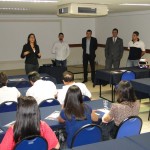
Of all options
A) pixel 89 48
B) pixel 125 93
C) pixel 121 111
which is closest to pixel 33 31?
pixel 89 48

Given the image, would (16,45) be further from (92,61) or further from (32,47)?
(32,47)

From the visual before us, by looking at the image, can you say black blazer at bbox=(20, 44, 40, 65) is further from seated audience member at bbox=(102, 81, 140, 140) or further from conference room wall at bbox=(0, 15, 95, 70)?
conference room wall at bbox=(0, 15, 95, 70)

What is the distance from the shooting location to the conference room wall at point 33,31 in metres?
10.8

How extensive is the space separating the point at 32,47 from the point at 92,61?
2.62m

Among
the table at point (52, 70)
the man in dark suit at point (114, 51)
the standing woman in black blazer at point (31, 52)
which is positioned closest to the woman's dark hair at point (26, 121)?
the standing woman in black blazer at point (31, 52)

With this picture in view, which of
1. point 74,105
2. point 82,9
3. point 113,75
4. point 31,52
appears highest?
point 82,9

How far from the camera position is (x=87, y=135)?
289cm

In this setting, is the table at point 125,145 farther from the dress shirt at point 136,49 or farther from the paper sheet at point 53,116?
the dress shirt at point 136,49

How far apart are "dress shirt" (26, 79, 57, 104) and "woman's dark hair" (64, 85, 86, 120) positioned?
1.35m

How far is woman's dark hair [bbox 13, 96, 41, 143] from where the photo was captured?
2.40m

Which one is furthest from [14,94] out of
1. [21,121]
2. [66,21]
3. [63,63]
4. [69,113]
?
[66,21]

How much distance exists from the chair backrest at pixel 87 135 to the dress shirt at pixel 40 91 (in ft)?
5.45

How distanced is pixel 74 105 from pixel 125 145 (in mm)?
922

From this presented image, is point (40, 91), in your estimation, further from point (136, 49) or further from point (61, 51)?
point (61, 51)
